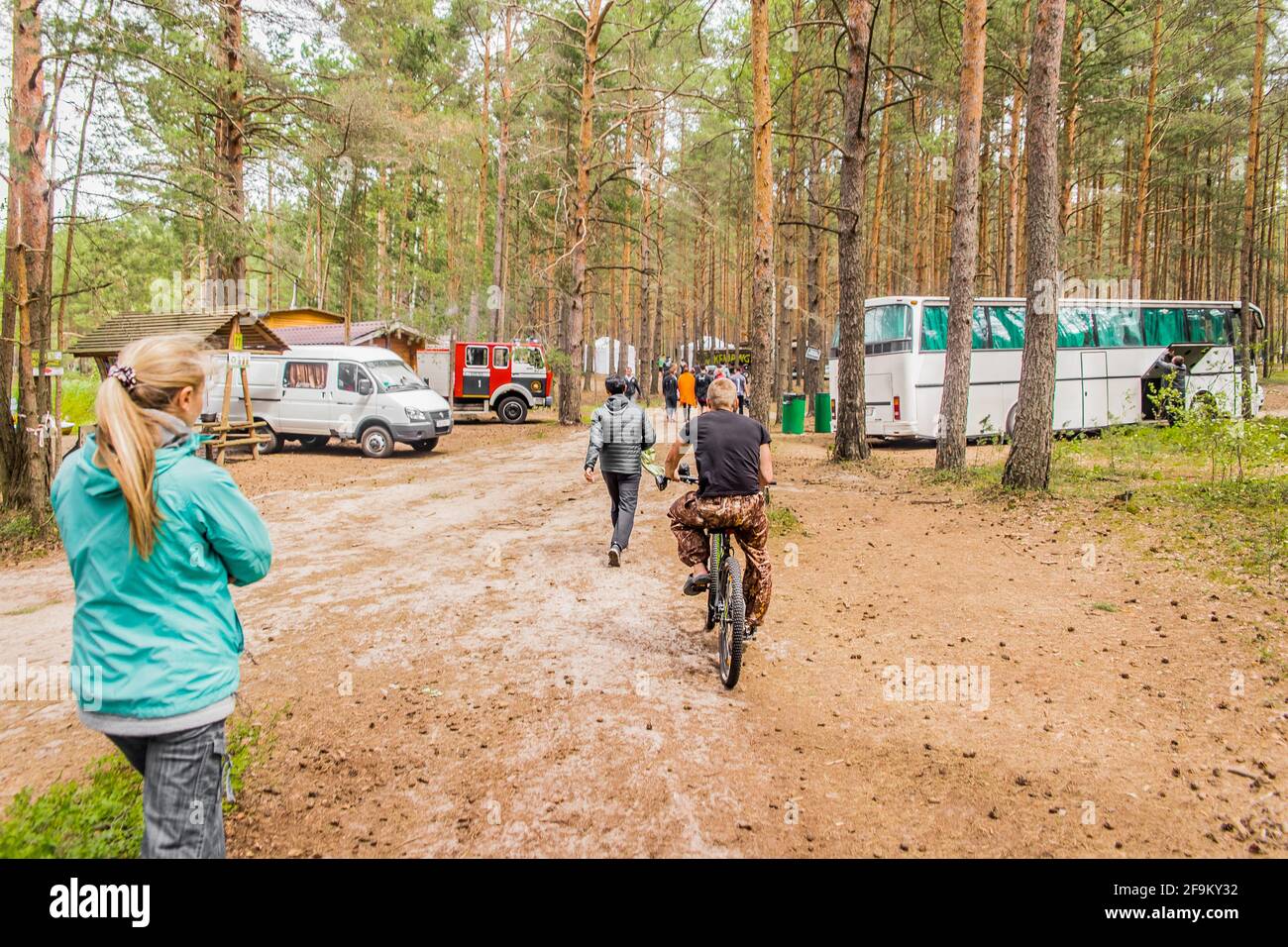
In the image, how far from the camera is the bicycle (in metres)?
5.09

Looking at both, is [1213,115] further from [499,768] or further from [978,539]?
[499,768]

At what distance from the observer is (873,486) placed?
1280 centimetres

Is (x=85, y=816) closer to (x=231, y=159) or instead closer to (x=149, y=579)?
(x=149, y=579)

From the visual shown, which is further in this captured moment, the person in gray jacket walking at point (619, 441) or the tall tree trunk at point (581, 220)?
the tall tree trunk at point (581, 220)

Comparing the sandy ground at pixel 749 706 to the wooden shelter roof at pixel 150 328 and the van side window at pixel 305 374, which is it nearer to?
the wooden shelter roof at pixel 150 328

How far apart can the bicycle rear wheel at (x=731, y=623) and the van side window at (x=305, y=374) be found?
49.6 ft

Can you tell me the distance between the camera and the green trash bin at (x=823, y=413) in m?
23.0

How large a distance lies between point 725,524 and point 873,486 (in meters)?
8.00

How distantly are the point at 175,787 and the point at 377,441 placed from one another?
16.7 meters

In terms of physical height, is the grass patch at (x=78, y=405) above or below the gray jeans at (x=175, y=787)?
above

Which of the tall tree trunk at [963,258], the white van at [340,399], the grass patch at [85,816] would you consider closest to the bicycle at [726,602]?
the grass patch at [85,816]
